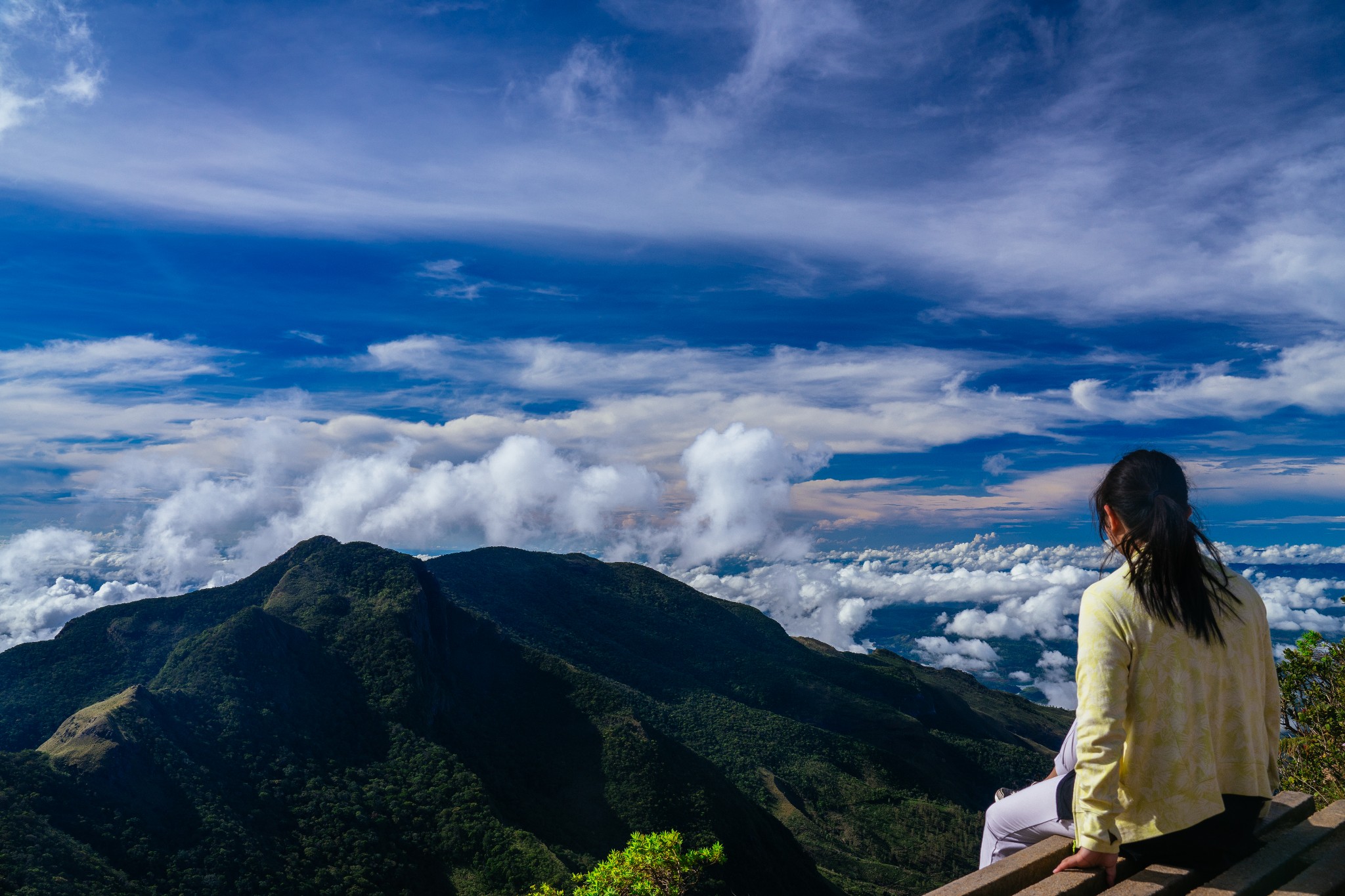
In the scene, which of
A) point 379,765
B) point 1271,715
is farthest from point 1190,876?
point 379,765

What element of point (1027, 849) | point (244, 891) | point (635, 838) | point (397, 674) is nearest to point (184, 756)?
point (244, 891)

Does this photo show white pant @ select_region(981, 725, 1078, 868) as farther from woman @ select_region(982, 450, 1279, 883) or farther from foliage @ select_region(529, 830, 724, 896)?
foliage @ select_region(529, 830, 724, 896)

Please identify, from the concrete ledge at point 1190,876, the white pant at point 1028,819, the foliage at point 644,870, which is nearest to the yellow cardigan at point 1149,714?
the concrete ledge at point 1190,876

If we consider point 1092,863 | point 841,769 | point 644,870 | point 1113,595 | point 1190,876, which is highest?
point 1113,595

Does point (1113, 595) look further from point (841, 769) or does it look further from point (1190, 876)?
point (841, 769)

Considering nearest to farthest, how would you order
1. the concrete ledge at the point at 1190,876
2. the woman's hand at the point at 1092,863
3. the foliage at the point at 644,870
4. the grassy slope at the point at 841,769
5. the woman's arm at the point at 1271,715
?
the concrete ledge at the point at 1190,876
the woman's hand at the point at 1092,863
the woman's arm at the point at 1271,715
the foliage at the point at 644,870
the grassy slope at the point at 841,769

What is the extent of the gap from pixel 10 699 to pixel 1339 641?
13603cm

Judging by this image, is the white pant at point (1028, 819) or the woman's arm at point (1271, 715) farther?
the white pant at point (1028, 819)

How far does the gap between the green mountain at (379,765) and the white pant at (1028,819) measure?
240 feet

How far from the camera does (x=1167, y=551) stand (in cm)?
484

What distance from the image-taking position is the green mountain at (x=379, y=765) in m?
69.8

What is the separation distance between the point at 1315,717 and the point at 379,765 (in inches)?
4146

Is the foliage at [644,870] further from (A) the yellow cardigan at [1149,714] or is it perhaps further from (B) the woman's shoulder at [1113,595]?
(B) the woman's shoulder at [1113,595]

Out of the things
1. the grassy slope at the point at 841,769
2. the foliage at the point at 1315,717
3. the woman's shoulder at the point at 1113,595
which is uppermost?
the woman's shoulder at the point at 1113,595
